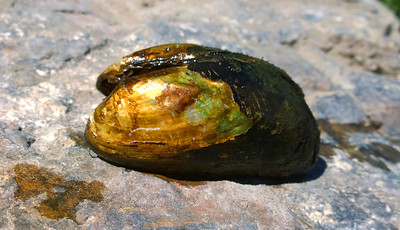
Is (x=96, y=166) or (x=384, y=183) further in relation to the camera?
(x=384, y=183)

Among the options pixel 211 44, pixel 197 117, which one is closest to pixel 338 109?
pixel 211 44

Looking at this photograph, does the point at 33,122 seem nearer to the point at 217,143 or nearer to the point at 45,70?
the point at 45,70

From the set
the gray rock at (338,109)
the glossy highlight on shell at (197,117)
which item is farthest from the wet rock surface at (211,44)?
the glossy highlight on shell at (197,117)

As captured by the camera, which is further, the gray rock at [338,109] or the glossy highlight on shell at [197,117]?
the gray rock at [338,109]

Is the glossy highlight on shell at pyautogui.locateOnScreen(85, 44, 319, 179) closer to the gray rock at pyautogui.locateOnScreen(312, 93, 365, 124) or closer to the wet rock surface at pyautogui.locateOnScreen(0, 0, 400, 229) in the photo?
the wet rock surface at pyautogui.locateOnScreen(0, 0, 400, 229)

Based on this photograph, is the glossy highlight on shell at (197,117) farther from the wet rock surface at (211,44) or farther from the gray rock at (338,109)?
the gray rock at (338,109)

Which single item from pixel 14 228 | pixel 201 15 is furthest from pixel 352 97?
pixel 14 228

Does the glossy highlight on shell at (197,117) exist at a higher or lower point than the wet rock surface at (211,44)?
higher
